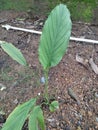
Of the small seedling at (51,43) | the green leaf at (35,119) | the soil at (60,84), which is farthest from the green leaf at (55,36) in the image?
the soil at (60,84)

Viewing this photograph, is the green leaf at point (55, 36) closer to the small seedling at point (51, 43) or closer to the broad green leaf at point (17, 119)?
the small seedling at point (51, 43)

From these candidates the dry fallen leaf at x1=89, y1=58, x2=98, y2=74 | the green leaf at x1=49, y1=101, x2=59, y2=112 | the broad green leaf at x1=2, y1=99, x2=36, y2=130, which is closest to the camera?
the broad green leaf at x1=2, y1=99, x2=36, y2=130

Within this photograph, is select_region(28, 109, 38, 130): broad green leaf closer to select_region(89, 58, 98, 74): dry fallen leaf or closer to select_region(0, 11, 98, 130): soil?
select_region(0, 11, 98, 130): soil

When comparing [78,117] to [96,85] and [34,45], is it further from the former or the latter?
[34,45]

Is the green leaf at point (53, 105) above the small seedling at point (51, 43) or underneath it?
underneath

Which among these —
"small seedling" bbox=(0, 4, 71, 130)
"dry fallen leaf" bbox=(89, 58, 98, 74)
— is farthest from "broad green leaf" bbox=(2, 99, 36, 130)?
"dry fallen leaf" bbox=(89, 58, 98, 74)

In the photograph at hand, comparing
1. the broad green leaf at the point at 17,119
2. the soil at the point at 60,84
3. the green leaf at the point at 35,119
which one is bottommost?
the soil at the point at 60,84

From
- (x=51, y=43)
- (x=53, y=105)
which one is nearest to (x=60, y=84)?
(x=53, y=105)
